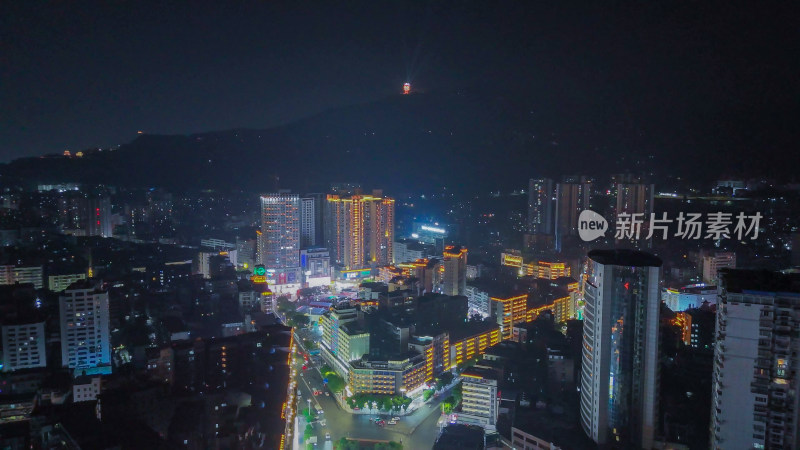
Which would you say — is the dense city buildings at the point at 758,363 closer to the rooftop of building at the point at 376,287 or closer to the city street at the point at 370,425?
the city street at the point at 370,425

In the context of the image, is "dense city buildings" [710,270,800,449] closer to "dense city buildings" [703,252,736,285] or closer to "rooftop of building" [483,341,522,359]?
"dense city buildings" [703,252,736,285]

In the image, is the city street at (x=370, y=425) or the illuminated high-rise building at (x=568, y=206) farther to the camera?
the illuminated high-rise building at (x=568, y=206)

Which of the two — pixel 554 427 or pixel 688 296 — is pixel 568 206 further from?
pixel 554 427

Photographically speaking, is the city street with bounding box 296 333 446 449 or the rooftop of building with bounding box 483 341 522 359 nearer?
the city street with bounding box 296 333 446 449

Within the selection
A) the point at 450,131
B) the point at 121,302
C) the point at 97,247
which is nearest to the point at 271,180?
the point at 450,131

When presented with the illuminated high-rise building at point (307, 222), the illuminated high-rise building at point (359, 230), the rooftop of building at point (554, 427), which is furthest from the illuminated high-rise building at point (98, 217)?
the rooftop of building at point (554, 427)

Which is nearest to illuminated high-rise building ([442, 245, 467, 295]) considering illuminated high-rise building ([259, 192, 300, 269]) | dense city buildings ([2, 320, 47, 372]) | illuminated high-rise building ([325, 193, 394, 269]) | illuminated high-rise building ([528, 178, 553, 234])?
illuminated high-rise building ([528, 178, 553, 234])
